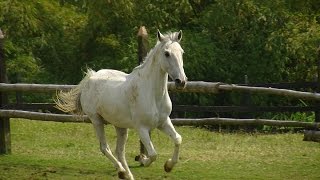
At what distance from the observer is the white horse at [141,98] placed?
718 cm

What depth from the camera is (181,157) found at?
985 cm

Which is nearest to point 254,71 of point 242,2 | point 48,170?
point 242,2

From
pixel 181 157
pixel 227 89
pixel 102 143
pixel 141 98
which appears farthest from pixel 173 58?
pixel 181 157

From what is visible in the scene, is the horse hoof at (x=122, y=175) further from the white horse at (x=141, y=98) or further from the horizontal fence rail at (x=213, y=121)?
the horizontal fence rail at (x=213, y=121)

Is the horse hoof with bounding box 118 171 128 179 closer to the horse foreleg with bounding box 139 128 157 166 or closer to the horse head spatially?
the horse foreleg with bounding box 139 128 157 166

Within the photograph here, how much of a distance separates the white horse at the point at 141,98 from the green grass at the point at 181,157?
79cm

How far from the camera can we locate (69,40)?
2039 cm

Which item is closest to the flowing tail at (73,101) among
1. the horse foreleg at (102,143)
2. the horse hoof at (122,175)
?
the horse foreleg at (102,143)

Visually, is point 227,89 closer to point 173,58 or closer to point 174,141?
point 174,141

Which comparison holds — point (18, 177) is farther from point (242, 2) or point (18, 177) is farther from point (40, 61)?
point (40, 61)

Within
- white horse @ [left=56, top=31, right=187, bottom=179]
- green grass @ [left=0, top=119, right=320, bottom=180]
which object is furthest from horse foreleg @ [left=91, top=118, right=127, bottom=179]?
green grass @ [left=0, top=119, right=320, bottom=180]

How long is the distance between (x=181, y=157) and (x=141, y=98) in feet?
8.59

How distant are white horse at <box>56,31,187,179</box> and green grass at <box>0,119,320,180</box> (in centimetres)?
79

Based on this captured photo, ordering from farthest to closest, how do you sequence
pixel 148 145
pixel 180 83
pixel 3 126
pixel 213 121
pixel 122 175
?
pixel 3 126, pixel 213 121, pixel 122 175, pixel 148 145, pixel 180 83
